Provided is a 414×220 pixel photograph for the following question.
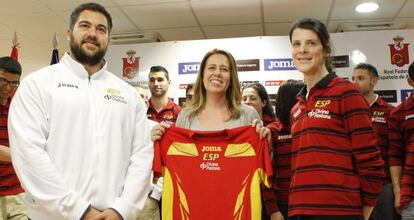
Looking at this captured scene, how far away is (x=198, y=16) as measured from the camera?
5965 millimetres

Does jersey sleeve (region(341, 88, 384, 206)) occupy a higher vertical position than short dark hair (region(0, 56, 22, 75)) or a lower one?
lower

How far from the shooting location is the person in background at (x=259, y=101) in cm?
372

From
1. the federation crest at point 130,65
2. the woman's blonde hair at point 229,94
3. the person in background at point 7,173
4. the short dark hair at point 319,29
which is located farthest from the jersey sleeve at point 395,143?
the federation crest at point 130,65

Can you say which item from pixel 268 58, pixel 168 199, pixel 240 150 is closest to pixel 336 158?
pixel 240 150

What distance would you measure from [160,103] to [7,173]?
1535 millimetres

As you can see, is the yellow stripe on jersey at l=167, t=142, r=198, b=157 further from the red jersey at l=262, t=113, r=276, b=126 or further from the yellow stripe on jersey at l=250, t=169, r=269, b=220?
the red jersey at l=262, t=113, r=276, b=126

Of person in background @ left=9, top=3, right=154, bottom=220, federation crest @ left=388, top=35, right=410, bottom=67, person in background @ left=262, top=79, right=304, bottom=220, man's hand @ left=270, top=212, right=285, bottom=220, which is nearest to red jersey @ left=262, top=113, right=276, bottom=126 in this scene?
person in background @ left=262, top=79, right=304, bottom=220

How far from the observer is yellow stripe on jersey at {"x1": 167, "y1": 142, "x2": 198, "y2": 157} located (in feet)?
8.33

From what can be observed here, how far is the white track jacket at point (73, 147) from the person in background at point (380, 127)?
7.03 ft

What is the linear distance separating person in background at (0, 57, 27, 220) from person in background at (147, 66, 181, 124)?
1288 millimetres

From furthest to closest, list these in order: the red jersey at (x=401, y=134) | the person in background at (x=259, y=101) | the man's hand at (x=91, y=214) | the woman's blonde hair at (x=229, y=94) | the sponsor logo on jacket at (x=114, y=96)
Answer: the person in background at (x=259, y=101) < the red jersey at (x=401, y=134) < the woman's blonde hair at (x=229, y=94) < the sponsor logo on jacket at (x=114, y=96) < the man's hand at (x=91, y=214)

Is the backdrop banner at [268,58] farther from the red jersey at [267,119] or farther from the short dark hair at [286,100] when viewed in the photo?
the short dark hair at [286,100]

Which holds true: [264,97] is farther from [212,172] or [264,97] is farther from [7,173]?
[7,173]

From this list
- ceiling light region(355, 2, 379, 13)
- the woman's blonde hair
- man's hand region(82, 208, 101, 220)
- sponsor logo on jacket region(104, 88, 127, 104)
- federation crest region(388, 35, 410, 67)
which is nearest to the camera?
man's hand region(82, 208, 101, 220)
